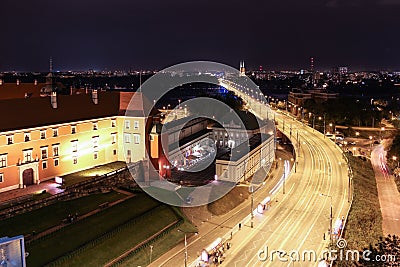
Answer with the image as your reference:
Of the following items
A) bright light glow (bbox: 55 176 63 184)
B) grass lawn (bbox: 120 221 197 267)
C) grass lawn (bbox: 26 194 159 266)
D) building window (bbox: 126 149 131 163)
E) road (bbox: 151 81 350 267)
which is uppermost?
building window (bbox: 126 149 131 163)

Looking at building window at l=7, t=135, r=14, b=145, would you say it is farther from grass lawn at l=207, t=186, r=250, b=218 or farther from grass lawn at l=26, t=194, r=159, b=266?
grass lawn at l=207, t=186, r=250, b=218

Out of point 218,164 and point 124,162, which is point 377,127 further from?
point 124,162

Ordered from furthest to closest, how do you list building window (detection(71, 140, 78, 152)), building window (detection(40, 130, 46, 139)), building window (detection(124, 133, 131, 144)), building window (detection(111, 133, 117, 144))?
1. building window (detection(111, 133, 117, 144))
2. building window (detection(124, 133, 131, 144))
3. building window (detection(71, 140, 78, 152))
4. building window (detection(40, 130, 46, 139))

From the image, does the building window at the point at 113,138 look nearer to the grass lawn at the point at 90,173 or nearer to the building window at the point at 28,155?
the grass lawn at the point at 90,173

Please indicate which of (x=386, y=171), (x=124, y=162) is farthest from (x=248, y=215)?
(x=386, y=171)

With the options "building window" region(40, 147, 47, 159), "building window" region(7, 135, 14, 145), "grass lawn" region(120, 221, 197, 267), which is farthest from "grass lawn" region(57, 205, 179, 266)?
"building window" region(7, 135, 14, 145)

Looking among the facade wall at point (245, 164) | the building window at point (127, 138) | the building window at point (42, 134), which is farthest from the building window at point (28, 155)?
the facade wall at point (245, 164)

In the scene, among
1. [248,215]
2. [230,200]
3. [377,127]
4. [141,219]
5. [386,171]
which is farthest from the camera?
[377,127]
